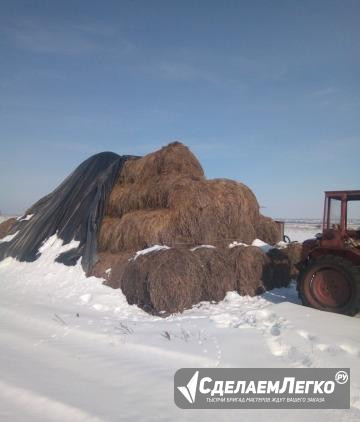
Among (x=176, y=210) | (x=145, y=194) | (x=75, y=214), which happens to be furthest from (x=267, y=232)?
(x=75, y=214)

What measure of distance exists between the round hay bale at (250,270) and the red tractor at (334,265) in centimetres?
109

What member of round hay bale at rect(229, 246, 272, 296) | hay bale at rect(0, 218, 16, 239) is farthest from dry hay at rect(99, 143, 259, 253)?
hay bale at rect(0, 218, 16, 239)

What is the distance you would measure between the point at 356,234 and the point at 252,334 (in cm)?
357

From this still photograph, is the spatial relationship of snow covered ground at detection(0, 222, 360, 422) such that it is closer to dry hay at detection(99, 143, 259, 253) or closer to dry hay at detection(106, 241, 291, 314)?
dry hay at detection(106, 241, 291, 314)

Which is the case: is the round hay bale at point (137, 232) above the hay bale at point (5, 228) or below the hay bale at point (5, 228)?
above

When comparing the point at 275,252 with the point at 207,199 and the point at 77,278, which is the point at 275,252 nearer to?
the point at 207,199

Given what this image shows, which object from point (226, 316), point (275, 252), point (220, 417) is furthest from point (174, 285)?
point (220, 417)

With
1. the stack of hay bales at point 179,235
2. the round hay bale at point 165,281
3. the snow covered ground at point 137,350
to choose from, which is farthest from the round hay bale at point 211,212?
the snow covered ground at point 137,350

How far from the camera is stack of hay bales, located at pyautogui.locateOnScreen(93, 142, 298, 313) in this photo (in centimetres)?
754

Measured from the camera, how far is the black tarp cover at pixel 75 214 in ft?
33.3

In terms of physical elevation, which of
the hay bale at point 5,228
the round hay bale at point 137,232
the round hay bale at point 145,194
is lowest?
the hay bale at point 5,228

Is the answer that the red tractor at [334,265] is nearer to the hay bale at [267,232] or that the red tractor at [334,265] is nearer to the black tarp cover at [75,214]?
the hay bale at [267,232]

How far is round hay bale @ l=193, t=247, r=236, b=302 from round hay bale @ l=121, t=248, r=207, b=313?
13 centimetres

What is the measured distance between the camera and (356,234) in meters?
7.67
